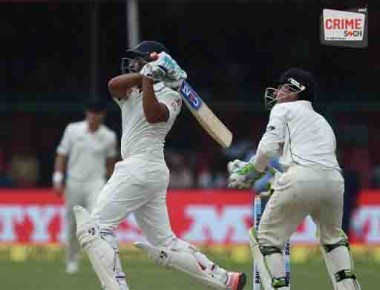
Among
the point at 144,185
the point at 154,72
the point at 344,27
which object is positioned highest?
the point at 344,27

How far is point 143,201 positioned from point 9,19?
16085mm

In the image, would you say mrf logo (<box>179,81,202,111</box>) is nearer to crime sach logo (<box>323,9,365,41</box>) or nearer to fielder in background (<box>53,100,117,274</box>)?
crime sach logo (<box>323,9,365,41</box>)

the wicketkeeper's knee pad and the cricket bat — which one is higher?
the cricket bat

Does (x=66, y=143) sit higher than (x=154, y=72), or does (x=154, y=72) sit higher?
(x=154, y=72)

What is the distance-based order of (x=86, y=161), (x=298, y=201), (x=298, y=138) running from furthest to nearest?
1. (x=86, y=161)
2. (x=298, y=138)
3. (x=298, y=201)

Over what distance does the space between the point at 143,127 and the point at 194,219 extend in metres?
9.48

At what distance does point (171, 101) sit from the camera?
10484mm

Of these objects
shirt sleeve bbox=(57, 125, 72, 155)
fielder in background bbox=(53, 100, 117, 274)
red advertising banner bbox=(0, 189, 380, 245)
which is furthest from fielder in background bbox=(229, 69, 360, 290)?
red advertising banner bbox=(0, 189, 380, 245)

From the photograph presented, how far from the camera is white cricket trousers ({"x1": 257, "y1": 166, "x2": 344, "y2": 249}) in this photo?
979cm

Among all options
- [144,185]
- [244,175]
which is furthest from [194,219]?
[244,175]

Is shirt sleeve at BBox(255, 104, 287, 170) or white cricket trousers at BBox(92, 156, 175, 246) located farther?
white cricket trousers at BBox(92, 156, 175, 246)

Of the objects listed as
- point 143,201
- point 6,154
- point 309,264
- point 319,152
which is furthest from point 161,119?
point 6,154

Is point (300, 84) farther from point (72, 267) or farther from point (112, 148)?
point (112, 148)

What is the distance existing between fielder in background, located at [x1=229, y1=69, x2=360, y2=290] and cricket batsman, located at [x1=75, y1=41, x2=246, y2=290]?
69 centimetres
